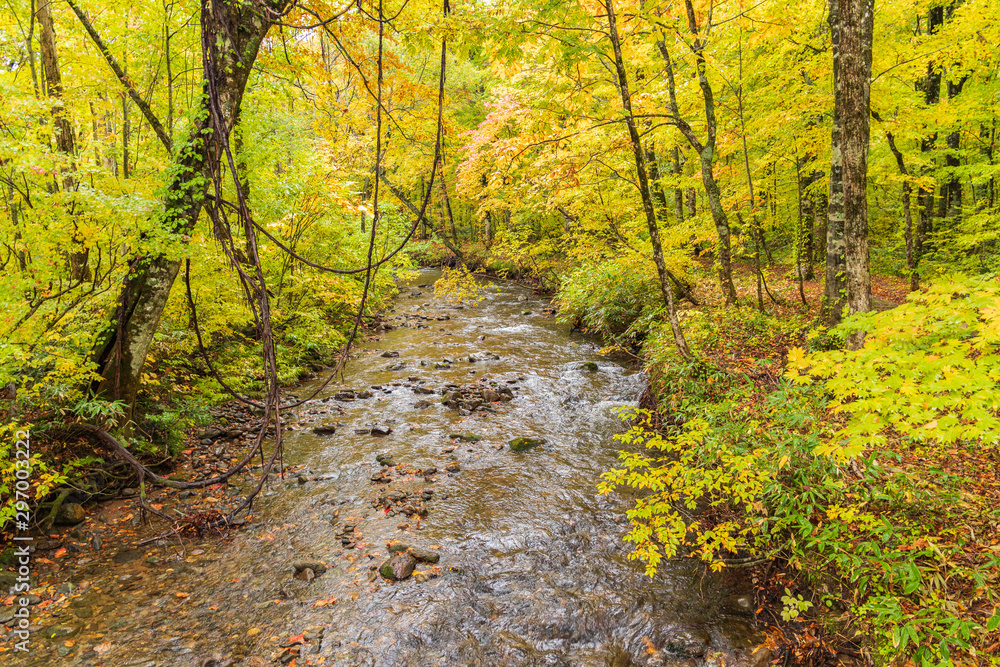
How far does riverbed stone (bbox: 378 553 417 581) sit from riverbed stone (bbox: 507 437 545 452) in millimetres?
2970

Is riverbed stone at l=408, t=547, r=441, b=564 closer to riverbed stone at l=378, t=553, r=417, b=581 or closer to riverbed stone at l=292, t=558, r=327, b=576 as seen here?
riverbed stone at l=378, t=553, r=417, b=581

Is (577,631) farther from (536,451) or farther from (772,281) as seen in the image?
(772,281)

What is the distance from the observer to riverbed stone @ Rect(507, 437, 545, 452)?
7840 mm

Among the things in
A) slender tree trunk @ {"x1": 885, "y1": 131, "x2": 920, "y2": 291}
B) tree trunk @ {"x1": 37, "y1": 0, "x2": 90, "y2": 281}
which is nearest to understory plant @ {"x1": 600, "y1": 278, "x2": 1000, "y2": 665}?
slender tree trunk @ {"x1": 885, "y1": 131, "x2": 920, "y2": 291}

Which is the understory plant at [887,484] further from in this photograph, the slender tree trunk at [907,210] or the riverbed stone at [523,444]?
the slender tree trunk at [907,210]

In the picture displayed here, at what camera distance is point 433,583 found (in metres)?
4.93

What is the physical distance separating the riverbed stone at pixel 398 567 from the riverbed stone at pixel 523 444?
2.97m

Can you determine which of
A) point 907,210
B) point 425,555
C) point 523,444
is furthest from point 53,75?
point 907,210

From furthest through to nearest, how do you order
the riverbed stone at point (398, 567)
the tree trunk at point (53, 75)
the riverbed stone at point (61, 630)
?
1. the tree trunk at point (53, 75)
2. the riverbed stone at point (398, 567)
3. the riverbed stone at point (61, 630)

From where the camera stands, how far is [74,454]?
215 inches

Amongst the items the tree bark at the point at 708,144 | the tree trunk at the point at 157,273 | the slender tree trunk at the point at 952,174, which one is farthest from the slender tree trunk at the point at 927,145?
the tree trunk at the point at 157,273

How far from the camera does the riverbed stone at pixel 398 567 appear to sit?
498cm

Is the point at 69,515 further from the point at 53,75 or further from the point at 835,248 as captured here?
the point at 835,248

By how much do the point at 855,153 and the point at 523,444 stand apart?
6.58 metres
